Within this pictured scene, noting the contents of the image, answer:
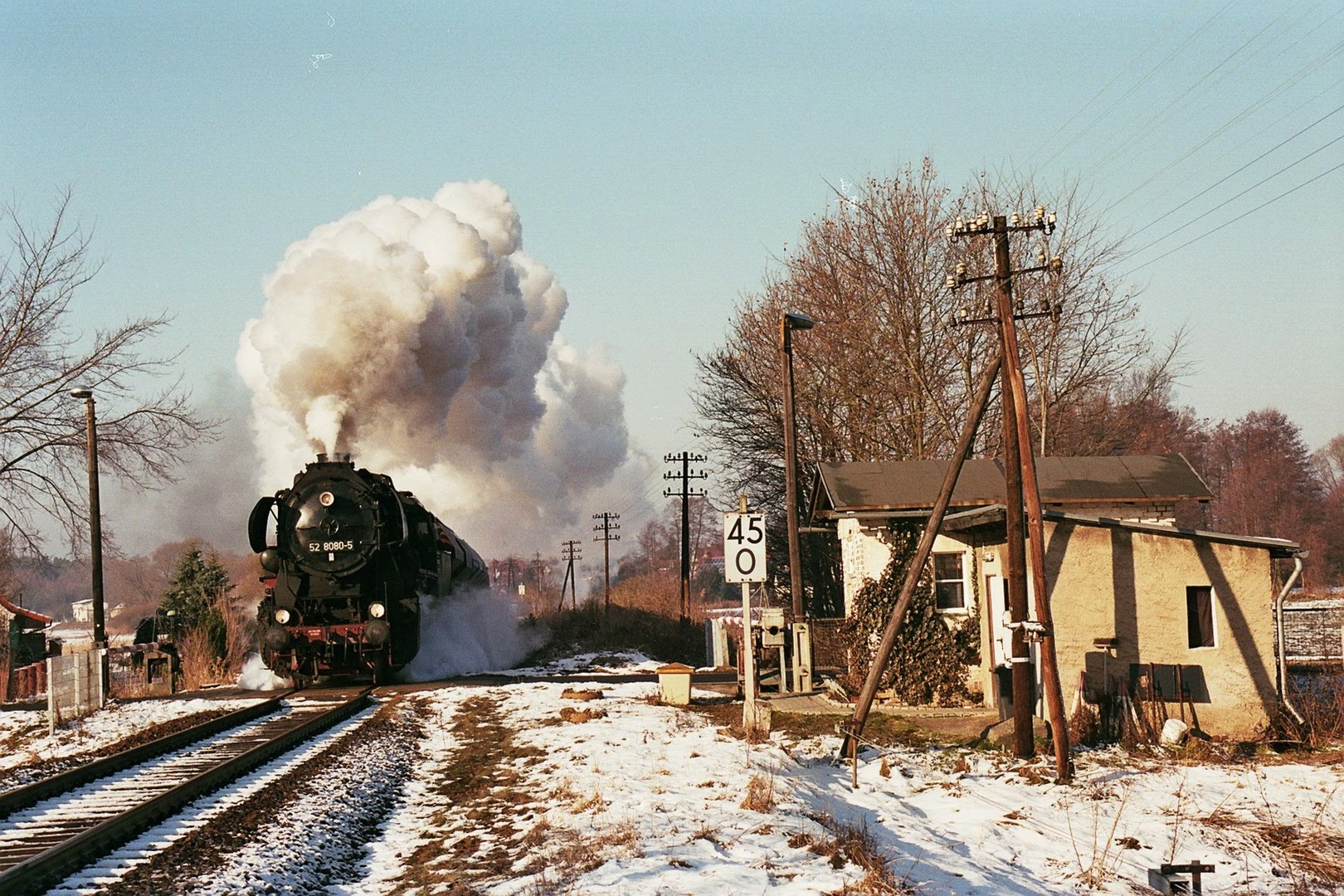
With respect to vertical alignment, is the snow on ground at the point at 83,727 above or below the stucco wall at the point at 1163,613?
below

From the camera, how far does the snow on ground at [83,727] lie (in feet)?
48.8

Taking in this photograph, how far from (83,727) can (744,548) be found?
10112mm

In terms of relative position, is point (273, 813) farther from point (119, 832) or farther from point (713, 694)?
point (713, 694)

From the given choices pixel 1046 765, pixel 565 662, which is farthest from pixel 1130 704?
pixel 565 662

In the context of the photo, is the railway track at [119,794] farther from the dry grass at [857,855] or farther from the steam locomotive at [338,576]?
the steam locomotive at [338,576]

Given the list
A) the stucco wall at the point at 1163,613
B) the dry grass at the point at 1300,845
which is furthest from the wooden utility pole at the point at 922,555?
→ the dry grass at the point at 1300,845

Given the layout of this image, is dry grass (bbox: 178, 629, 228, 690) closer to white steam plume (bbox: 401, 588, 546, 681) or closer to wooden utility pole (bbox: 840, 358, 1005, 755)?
white steam plume (bbox: 401, 588, 546, 681)

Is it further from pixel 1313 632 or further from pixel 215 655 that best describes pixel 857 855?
pixel 1313 632

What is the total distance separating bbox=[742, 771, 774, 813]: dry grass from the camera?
30.5ft

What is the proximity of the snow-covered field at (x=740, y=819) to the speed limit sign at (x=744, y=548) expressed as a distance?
1864 millimetres

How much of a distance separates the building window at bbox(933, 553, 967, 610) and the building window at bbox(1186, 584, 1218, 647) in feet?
12.6

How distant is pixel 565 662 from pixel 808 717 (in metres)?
15.0

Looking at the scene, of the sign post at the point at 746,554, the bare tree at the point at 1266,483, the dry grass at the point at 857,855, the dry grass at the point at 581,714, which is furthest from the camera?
the bare tree at the point at 1266,483

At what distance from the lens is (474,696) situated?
65.6 ft
